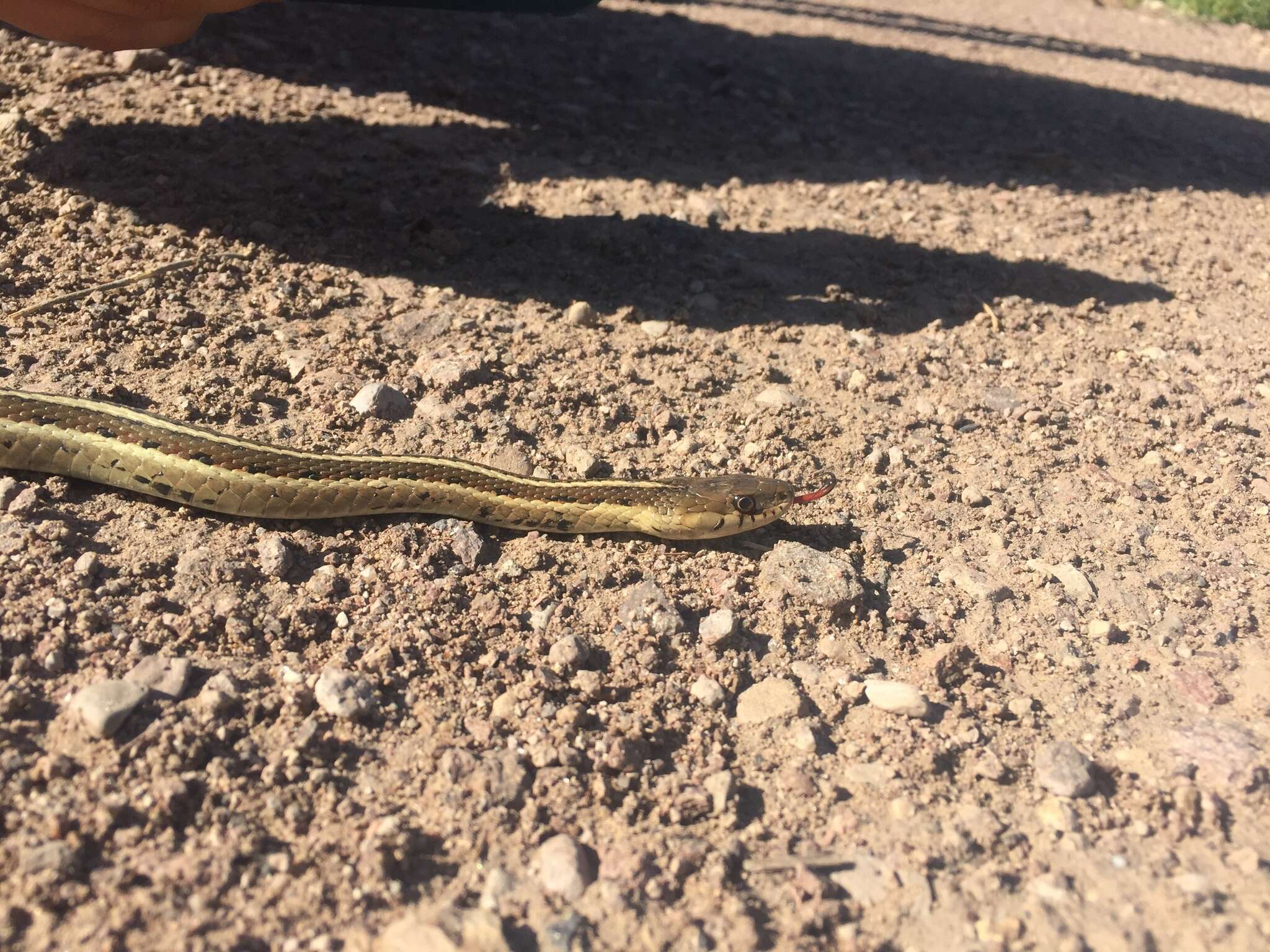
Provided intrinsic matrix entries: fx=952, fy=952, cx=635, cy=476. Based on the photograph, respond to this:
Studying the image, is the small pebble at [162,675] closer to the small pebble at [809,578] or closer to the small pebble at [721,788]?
the small pebble at [721,788]

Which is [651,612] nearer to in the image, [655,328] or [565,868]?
[565,868]

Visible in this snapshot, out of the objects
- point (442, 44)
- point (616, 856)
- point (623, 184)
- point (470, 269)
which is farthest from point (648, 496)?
point (442, 44)

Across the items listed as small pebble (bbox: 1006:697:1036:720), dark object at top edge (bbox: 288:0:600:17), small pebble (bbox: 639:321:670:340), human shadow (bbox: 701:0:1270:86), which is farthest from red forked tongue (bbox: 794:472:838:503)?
human shadow (bbox: 701:0:1270:86)

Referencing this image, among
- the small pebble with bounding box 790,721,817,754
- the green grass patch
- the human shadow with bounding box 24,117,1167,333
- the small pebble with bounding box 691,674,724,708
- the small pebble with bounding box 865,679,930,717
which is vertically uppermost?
the green grass patch

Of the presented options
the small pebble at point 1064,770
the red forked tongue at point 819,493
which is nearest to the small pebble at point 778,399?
the red forked tongue at point 819,493

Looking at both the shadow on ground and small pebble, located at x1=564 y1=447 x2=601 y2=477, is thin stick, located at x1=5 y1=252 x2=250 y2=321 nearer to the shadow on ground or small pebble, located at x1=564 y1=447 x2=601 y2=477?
the shadow on ground

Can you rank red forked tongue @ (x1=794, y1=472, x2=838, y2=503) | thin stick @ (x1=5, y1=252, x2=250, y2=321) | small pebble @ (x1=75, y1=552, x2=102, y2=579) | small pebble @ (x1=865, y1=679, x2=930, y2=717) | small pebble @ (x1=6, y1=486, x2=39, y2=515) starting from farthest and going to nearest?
thin stick @ (x1=5, y1=252, x2=250, y2=321)
red forked tongue @ (x1=794, y1=472, x2=838, y2=503)
small pebble @ (x1=6, y1=486, x2=39, y2=515)
small pebble @ (x1=75, y1=552, x2=102, y2=579)
small pebble @ (x1=865, y1=679, x2=930, y2=717)
